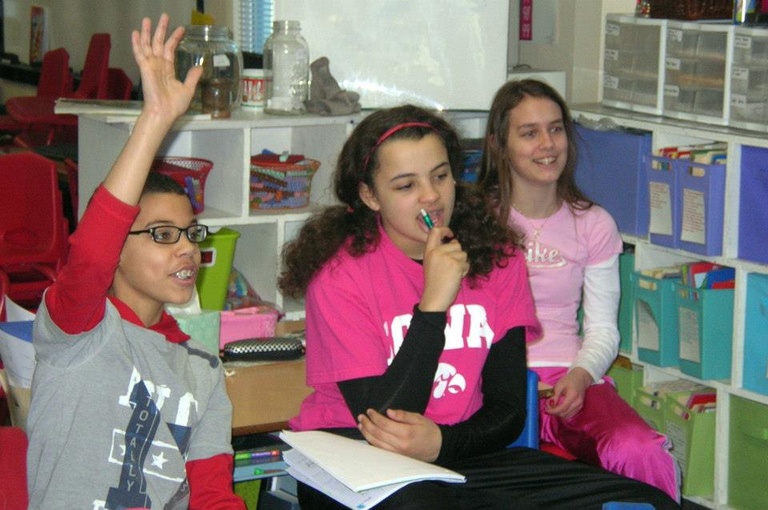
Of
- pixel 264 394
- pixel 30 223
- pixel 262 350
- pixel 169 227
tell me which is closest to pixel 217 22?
pixel 30 223

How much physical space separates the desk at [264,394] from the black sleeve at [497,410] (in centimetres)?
36

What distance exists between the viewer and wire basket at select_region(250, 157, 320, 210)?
3250 millimetres

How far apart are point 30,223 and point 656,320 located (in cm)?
208

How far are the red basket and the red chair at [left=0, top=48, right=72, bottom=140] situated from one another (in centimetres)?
409

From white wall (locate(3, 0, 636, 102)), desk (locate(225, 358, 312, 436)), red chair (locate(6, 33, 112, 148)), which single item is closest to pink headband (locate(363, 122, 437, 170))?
desk (locate(225, 358, 312, 436))

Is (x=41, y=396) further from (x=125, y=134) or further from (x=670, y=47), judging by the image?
(x=670, y=47)

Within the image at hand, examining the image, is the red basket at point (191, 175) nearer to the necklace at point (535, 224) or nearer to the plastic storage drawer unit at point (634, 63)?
the necklace at point (535, 224)

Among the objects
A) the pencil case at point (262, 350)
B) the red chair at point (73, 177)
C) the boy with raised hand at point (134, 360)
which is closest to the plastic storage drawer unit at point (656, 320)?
the pencil case at point (262, 350)

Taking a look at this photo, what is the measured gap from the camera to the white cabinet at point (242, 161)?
3.14 metres

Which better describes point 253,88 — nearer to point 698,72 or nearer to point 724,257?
point 698,72

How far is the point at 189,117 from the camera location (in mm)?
3094

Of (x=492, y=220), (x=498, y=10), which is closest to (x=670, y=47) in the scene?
(x=498, y=10)

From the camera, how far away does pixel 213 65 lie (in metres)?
3.29

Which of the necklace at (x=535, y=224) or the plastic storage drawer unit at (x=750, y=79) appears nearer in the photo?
the necklace at (x=535, y=224)
